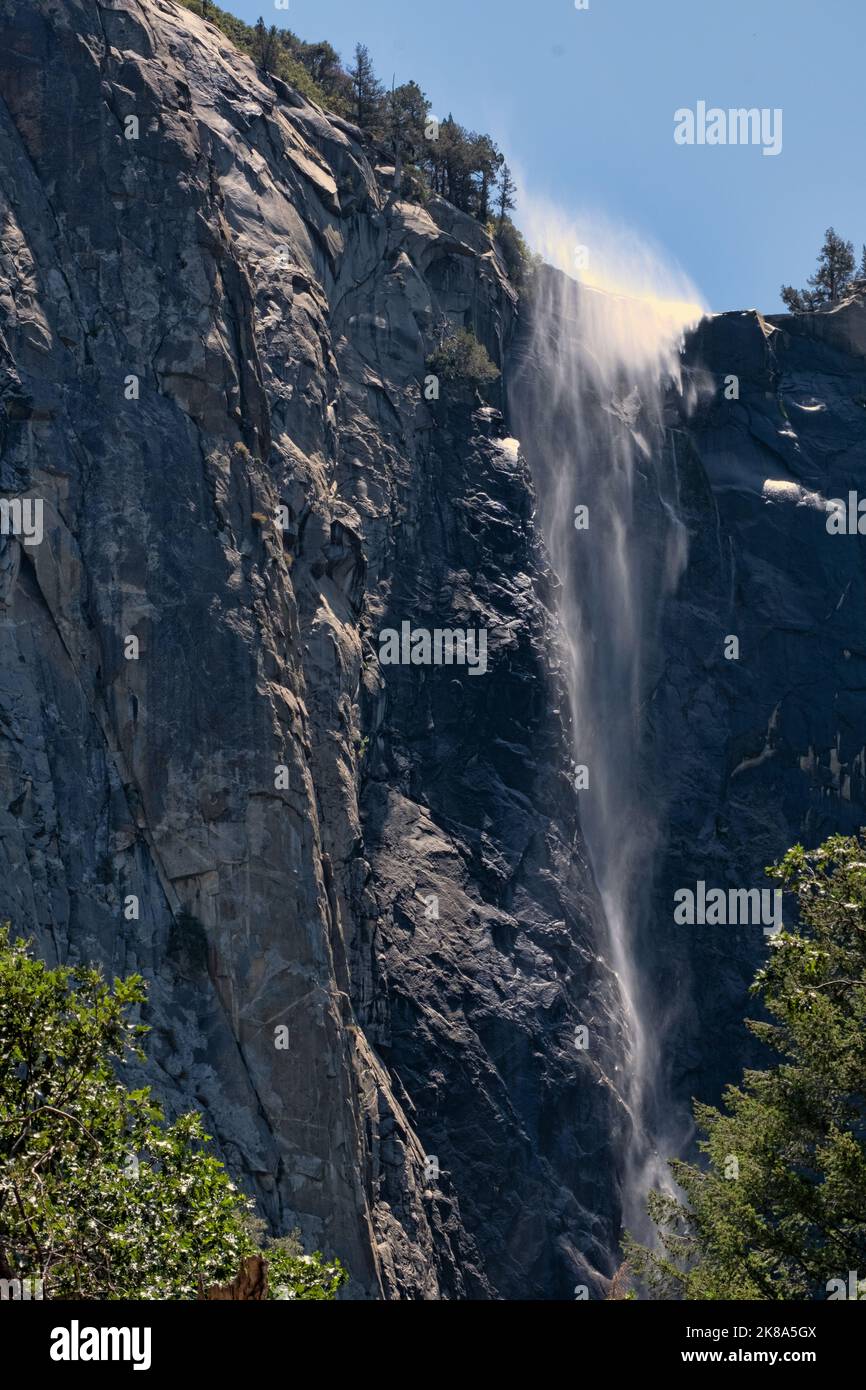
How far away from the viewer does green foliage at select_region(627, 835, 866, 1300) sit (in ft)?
65.1

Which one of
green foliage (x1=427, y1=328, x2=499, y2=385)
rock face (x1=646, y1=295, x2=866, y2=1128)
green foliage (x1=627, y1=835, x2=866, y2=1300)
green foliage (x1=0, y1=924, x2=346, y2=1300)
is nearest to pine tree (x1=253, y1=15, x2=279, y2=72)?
green foliage (x1=427, y1=328, x2=499, y2=385)

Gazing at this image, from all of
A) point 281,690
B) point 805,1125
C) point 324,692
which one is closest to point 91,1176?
point 805,1125

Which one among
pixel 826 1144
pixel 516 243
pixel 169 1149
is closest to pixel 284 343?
pixel 516 243

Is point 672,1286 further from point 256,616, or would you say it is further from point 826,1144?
point 256,616

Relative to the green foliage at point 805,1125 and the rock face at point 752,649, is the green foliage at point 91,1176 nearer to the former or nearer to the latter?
the green foliage at point 805,1125

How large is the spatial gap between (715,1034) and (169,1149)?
150 feet

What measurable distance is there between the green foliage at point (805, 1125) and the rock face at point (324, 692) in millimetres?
15756

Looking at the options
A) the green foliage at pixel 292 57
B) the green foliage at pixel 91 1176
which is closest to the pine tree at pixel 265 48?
the green foliage at pixel 292 57

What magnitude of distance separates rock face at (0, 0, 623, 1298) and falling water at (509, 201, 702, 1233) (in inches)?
163

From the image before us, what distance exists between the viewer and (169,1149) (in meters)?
17.4

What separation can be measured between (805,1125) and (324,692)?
26.4 m

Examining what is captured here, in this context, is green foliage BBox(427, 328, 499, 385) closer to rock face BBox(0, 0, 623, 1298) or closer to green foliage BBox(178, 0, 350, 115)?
rock face BBox(0, 0, 623, 1298)

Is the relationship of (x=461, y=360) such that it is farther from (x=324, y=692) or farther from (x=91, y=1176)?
(x=91, y=1176)
